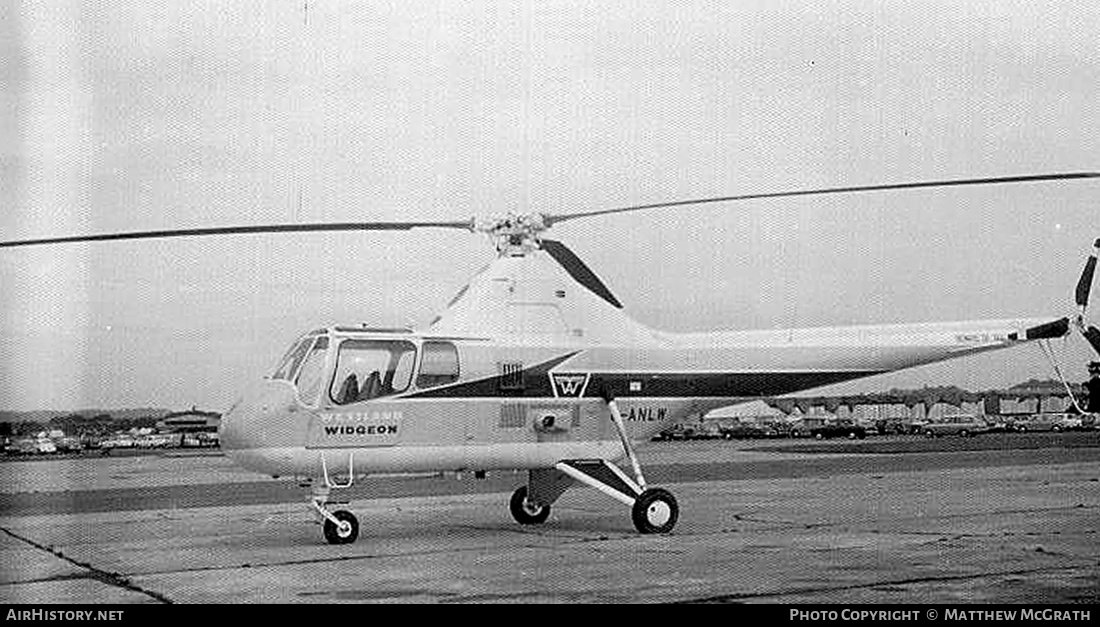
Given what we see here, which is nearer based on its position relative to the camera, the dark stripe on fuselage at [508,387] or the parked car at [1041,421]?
the dark stripe on fuselage at [508,387]

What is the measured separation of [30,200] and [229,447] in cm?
318

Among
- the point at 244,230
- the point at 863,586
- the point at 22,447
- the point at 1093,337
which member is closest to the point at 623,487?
the point at 863,586

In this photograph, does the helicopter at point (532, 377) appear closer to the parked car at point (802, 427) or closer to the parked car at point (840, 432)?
the parked car at point (802, 427)

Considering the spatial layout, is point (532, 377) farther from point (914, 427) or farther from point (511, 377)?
point (914, 427)

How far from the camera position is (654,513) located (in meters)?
12.4

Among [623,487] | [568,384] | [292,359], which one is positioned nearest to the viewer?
[292,359]

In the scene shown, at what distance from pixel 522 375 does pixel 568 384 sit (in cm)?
46

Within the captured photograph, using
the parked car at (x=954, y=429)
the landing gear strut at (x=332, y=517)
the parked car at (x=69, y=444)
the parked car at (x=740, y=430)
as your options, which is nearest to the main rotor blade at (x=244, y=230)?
the parked car at (x=69, y=444)

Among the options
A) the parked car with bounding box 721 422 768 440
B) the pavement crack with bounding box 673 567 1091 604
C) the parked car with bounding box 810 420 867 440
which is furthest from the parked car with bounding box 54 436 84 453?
the parked car with bounding box 810 420 867 440

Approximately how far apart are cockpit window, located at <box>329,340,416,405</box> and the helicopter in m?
0.01

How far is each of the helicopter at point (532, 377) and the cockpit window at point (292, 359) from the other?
13 millimetres

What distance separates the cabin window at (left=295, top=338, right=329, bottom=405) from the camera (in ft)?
37.7

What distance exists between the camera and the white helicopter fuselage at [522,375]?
37.8 ft

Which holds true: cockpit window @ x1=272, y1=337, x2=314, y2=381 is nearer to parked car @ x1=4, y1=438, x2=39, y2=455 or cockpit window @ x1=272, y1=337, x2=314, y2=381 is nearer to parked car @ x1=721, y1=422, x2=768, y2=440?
parked car @ x1=4, y1=438, x2=39, y2=455
